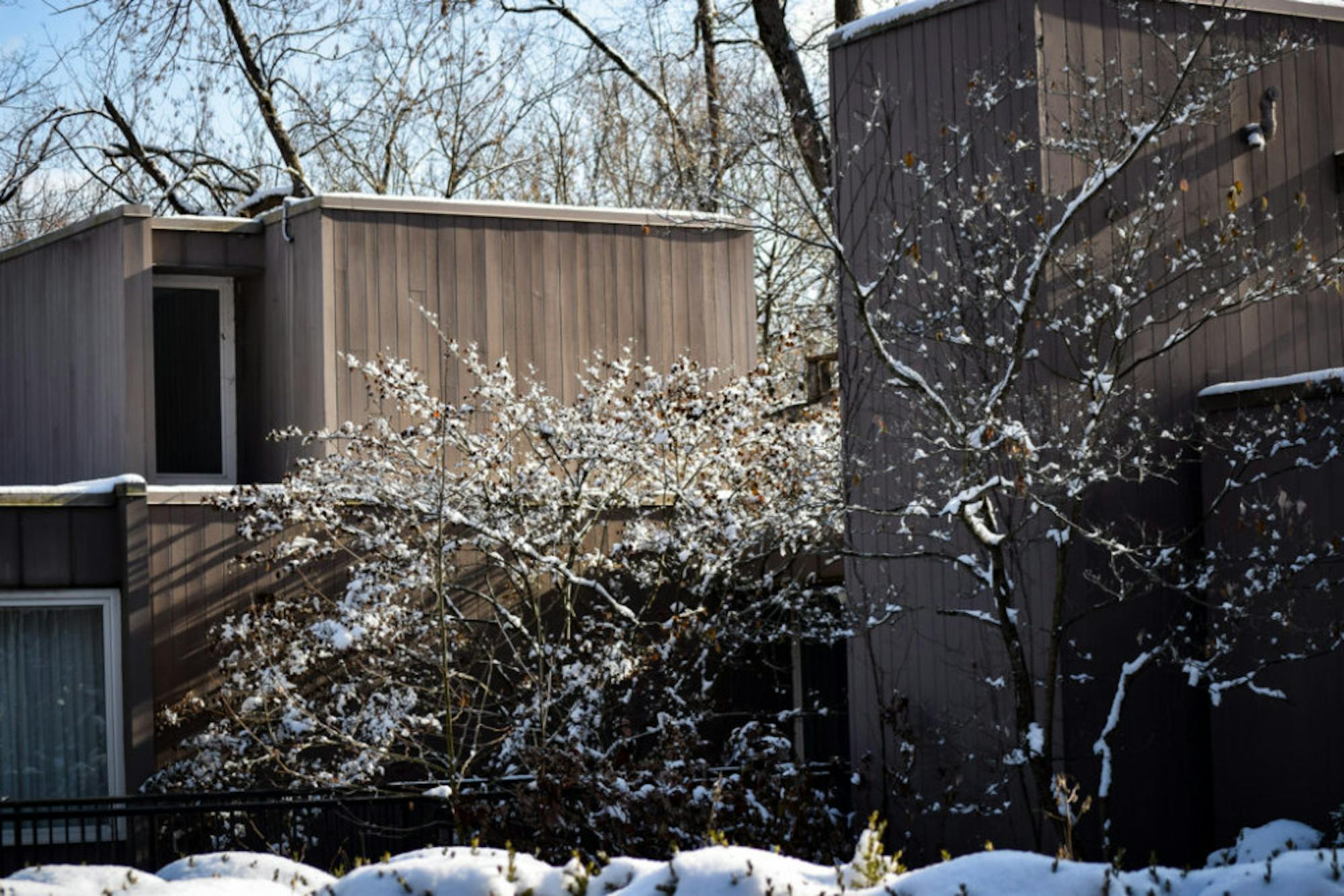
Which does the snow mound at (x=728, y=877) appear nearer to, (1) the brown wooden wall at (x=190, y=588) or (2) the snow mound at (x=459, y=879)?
(2) the snow mound at (x=459, y=879)

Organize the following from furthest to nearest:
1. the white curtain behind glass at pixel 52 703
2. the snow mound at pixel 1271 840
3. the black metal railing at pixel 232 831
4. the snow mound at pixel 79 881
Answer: the white curtain behind glass at pixel 52 703
the black metal railing at pixel 232 831
the snow mound at pixel 1271 840
the snow mound at pixel 79 881

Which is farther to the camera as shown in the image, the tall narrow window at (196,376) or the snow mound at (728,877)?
the tall narrow window at (196,376)

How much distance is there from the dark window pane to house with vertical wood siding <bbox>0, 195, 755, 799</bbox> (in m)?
0.02

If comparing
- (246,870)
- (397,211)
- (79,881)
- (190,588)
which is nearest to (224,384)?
(397,211)

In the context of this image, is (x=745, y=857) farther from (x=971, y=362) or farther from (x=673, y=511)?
(x=673, y=511)

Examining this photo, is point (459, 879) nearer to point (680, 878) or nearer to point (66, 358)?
point (680, 878)

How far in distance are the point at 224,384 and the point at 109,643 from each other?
3.70m

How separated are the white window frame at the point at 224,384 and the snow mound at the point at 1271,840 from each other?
354 inches

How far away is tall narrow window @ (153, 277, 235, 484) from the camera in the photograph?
1494cm

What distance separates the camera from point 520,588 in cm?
1255

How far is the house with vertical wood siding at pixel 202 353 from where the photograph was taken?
11719mm

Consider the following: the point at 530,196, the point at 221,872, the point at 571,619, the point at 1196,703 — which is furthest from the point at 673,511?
the point at 530,196

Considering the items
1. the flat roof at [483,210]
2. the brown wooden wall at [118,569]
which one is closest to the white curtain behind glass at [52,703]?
the brown wooden wall at [118,569]

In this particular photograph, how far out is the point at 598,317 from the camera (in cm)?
1476
